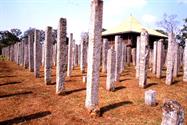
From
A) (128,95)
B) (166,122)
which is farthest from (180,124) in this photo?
(128,95)

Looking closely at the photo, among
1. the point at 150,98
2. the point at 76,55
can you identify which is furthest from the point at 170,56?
the point at 76,55

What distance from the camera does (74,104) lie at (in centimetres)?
1284

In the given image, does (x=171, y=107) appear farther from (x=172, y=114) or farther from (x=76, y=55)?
(x=76, y=55)

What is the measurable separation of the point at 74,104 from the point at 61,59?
2744 mm

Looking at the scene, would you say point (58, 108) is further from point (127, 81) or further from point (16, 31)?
point (16, 31)

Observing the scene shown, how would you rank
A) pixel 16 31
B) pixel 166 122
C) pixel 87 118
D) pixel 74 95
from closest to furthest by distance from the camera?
pixel 166 122, pixel 87 118, pixel 74 95, pixel 16 31

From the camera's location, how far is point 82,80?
60.5 feet

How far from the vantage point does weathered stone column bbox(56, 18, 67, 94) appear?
1450 cm

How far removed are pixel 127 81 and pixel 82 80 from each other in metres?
2.78

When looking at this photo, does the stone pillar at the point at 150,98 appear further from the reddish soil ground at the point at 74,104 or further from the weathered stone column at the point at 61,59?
the weathered stone column at the point at 61,59

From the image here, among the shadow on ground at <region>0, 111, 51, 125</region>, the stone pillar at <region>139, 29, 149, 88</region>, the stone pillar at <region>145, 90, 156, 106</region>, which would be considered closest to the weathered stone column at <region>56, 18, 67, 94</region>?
the shadow on ground at <region>0, 111, 51, 125</region>

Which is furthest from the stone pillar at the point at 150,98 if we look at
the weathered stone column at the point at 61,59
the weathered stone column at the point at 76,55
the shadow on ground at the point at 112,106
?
the weathered stone column at the point at 76,55

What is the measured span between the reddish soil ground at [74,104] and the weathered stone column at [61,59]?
1.72ft

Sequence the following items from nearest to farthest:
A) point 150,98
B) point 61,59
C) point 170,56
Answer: point 150,98 < point 61,59 < point 170,56
